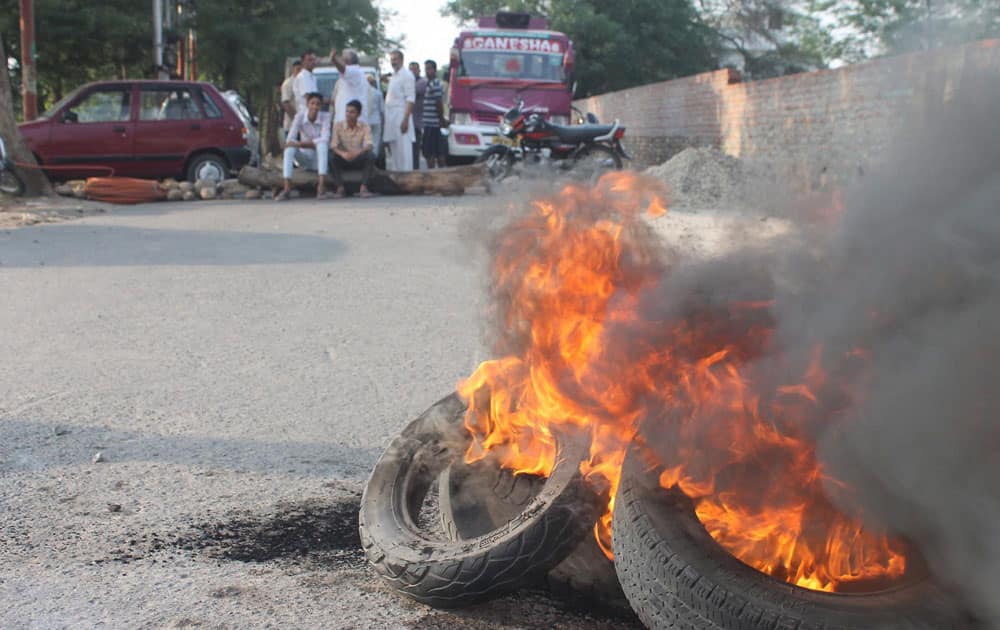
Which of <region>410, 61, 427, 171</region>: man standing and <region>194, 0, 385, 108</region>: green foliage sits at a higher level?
<region>194, 0, 385, 108</region>: green foliage

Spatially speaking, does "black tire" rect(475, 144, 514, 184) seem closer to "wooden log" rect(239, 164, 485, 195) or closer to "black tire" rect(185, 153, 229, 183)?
"wooden log" rect(239, 164, 485, 195)

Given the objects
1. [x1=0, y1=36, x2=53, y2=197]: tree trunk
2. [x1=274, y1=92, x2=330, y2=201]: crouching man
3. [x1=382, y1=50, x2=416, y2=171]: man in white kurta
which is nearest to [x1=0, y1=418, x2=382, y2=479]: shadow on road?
[x1=274, y1=92, x2=330, y2=201]: crouching man

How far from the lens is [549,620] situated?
10.1 feet

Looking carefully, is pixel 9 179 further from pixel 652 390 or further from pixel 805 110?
pixel 652 390

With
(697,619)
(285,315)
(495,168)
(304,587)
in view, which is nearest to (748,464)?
(697,619)

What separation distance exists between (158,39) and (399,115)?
10.8 metres

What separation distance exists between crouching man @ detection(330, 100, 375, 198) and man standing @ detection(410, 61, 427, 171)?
3.79 m

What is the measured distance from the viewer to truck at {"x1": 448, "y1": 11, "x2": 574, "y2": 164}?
21.3 metres

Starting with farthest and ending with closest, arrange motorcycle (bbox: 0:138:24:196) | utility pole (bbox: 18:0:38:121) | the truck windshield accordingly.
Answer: the truck windshield
utility pole (bbox: 18:0:38:121)
motorcycle (bbox: 0:138:24:196)

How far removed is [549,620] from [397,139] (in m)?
17.7

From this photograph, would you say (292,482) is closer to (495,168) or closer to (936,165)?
(936,165)

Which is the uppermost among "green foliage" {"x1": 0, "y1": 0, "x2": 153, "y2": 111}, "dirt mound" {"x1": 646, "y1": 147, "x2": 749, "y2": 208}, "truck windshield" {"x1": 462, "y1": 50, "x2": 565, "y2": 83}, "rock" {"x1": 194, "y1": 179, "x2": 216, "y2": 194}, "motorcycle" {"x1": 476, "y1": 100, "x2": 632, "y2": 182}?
"green foliage" {"x1": 0, "y1": 0, "x2": 153, "y2": 111}

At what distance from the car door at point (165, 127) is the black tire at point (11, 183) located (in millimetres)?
2508

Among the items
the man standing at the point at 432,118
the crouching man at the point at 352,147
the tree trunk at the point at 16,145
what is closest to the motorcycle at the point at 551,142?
the crouching man at the point at 352,147
